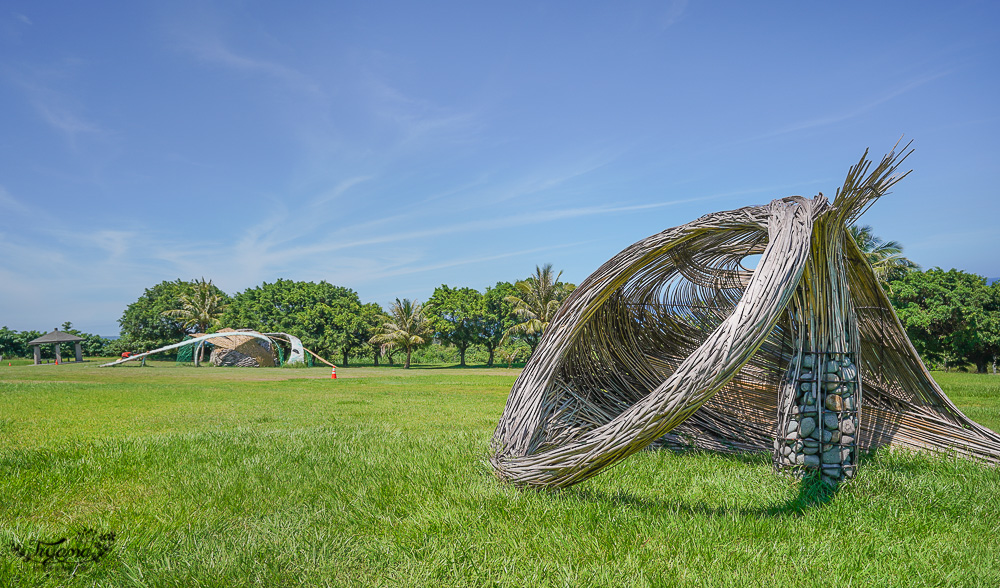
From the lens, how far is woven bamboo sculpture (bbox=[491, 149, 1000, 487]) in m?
3.14

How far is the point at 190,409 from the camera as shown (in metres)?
10.6

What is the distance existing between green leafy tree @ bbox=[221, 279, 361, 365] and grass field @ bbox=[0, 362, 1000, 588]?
3735cm

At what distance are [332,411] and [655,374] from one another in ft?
22.5

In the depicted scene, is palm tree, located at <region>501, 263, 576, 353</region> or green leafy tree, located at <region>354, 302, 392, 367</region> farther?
green leafy tree, located at <region>354, 302, 392, 367</region>

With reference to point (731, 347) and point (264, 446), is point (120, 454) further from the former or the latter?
point (731, 347)

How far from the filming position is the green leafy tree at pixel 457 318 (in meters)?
43.0

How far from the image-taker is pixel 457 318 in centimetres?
4366

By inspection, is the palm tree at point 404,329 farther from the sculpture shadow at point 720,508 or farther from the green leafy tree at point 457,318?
the sculpture shadow at point 720,508

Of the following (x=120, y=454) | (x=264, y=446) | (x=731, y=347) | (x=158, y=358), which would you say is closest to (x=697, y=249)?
(x=731, y=347)

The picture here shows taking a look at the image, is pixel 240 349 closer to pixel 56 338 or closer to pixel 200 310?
pixel 200 310

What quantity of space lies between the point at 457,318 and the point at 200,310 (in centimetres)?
2327

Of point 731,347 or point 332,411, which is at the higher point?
point 731,347

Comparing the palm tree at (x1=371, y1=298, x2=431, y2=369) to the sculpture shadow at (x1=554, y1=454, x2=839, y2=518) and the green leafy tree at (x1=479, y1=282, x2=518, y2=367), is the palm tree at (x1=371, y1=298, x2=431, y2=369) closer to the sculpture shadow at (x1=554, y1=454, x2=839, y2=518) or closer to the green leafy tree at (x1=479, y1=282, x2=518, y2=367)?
the green leafy tree at (x1=479, y1=282, x2=518, y2=367)

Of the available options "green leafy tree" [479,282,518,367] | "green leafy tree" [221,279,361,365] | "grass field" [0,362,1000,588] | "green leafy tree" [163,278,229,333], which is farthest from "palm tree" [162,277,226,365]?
"grass field" [0,362,1000,588]
